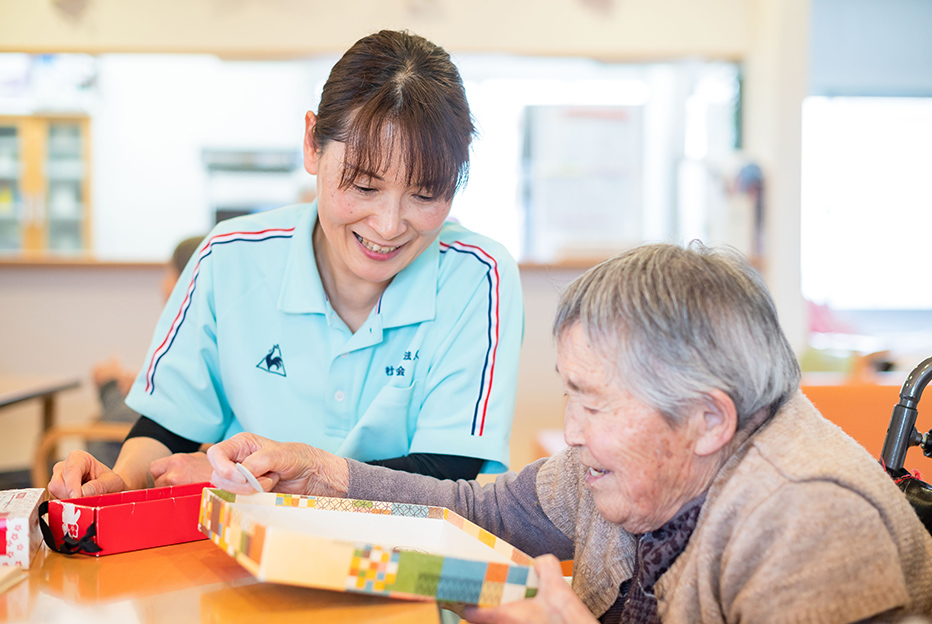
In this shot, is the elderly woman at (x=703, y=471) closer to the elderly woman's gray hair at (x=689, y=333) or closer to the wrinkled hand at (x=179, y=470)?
the elderly woman's gray hair at (x=689, y=333)

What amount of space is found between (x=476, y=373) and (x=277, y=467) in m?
0.41

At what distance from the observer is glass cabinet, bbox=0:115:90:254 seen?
544cm

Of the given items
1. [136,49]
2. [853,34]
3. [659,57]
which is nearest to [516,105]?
[659,57]

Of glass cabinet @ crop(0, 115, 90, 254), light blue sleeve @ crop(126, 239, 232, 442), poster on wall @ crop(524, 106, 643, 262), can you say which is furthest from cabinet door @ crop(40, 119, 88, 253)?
light blue sleeve @ crop(126, 239, 232, 442)

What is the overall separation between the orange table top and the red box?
0.07 ft

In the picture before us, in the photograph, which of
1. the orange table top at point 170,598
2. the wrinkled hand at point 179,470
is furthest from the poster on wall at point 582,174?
the orange table top at point 170,598

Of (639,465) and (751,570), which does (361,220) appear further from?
(751,570)

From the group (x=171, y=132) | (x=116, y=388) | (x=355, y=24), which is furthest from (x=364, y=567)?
(x=171, y=132)

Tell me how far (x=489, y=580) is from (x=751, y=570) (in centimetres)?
27

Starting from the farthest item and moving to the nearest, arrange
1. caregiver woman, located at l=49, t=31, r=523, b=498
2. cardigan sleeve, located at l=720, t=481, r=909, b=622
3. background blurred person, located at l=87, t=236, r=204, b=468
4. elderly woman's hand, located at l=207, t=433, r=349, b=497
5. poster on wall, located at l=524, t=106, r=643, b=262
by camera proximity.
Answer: poster on wall, located at l=524, t=106, r=643, b=262
background blurred person, located at l=87, t=236, r=204, b=468
caregiver woman, located at l=49, t=31, r=523, b=498
elderly woman's hand, located at l=207, t=433, r=349, b=497
cardigan sleeve, located at l=720, t=481, r=909, b=622

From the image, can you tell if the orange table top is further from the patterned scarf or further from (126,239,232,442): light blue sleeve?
(126,239,232,442): light blue sleeve

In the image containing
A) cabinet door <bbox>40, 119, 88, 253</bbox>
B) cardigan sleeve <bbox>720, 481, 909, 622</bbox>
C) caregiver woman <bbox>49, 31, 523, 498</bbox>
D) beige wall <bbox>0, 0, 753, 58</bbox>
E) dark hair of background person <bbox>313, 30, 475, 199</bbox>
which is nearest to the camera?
cardigan sleeve <bbox>720, 481, 909, 622</bbox>

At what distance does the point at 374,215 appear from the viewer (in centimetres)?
125

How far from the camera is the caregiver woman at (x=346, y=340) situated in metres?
1.32
